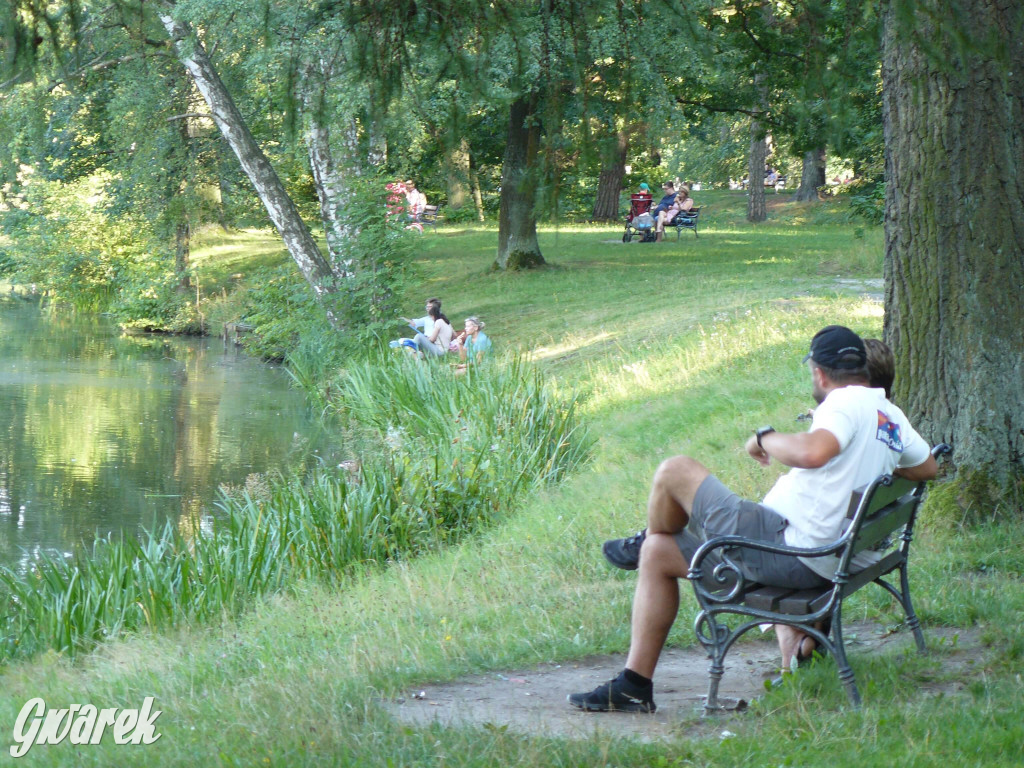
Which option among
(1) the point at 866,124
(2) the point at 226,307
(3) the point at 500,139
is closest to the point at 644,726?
(1) the point at 866,124

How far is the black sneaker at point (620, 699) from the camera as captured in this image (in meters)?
4.26

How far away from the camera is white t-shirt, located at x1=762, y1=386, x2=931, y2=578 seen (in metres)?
4.16

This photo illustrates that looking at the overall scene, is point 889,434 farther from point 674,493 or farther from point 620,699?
point 620,699

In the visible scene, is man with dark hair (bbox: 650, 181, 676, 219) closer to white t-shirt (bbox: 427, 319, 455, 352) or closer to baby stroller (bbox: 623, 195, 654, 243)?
baby stroller (bbox: 623, 195, 654, 243)

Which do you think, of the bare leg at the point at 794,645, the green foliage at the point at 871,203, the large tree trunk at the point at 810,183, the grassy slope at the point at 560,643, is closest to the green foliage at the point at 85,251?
the green foliage at the point at 871,203

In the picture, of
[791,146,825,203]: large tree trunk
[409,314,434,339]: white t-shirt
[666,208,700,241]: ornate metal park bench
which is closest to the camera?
[409,314,434,339]: white t-shirt

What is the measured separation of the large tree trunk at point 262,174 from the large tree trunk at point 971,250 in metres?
14.3

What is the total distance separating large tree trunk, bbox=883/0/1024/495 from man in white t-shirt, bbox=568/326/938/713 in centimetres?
204

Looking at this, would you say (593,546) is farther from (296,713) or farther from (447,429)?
(447,429)

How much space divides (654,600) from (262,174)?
16958 mm

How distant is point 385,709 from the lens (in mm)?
4270

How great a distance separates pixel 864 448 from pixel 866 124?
14.1 m

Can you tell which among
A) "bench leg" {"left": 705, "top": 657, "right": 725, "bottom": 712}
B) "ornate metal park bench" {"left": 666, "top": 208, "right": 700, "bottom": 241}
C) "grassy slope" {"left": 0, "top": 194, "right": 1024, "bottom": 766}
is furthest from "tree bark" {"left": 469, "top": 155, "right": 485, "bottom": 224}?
"ornate metal park bench" {"left": 666, "top": 208, "right": 700, "bottom": 241}

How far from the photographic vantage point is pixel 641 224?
27.5 meters
